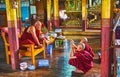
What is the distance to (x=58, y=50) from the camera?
8.35 metres

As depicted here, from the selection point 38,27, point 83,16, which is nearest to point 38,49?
point 38,27

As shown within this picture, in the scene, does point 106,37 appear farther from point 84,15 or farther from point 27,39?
point 84,15

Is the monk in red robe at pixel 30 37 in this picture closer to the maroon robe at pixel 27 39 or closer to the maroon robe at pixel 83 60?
the maroon robe at pixel 27 39

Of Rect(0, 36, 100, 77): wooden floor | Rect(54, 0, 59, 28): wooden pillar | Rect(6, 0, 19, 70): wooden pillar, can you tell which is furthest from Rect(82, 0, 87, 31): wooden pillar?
Rect(6, 0, 19, 70): wooden pillar

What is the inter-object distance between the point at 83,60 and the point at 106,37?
107 cm

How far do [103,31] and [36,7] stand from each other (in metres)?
9.34

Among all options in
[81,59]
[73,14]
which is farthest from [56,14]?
[81,59]

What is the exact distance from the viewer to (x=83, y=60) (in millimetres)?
5664

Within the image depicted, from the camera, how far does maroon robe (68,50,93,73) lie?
566 cm

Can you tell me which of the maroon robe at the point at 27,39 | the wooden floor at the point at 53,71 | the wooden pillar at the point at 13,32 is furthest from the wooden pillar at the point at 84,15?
the wooden pillar at the point at 13,32

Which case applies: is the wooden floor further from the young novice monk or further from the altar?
the altar

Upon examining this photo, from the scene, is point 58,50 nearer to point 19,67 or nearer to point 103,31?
point 19,67

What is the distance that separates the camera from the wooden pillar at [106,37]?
186 inches

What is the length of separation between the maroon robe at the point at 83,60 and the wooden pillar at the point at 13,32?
5.26 feet
